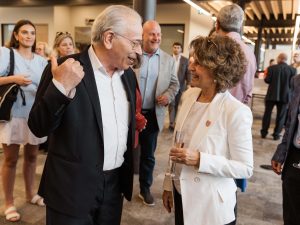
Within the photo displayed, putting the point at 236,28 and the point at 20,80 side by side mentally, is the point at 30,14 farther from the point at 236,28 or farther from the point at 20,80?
the point at 236,28

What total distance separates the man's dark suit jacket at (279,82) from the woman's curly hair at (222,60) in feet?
17.3

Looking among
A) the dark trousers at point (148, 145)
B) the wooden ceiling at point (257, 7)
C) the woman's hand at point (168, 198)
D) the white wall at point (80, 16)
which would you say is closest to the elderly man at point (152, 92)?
the dark trousers at point (148, 145)

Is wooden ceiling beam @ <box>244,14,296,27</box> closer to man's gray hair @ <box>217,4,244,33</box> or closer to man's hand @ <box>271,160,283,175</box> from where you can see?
man's gray hair @ <box>217,4,244,33</box>

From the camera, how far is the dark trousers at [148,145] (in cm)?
295

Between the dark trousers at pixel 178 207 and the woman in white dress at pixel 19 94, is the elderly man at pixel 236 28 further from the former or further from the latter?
the woman in white dress at pixel 19 94

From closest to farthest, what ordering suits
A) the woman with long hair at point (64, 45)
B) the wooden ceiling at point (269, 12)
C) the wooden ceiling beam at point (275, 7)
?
the woman with long hair at point (64, 45), the wooden ceiling at point (269, 12), the wooden ceiling beam at point (275, 7)

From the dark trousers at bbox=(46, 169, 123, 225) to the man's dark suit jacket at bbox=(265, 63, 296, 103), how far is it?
543 cm

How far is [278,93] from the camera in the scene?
6273 mm

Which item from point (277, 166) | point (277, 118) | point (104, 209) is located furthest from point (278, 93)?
Answer: point (104, 209)

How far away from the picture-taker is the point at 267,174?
4.24 m

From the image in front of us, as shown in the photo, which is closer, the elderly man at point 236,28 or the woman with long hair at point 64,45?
the elderly man at point 236,28

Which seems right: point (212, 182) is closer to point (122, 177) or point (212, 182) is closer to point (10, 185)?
point (122, 177)

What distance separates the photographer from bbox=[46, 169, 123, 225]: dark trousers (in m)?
1.40

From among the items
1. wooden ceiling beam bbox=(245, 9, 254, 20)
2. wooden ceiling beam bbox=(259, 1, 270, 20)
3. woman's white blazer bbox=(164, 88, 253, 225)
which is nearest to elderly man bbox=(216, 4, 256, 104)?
woman's white blazer bbox=(164, 88, 253, 225)
